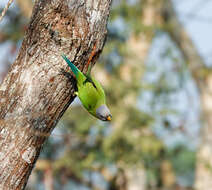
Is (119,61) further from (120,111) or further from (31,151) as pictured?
(31,151)

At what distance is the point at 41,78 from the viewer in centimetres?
193

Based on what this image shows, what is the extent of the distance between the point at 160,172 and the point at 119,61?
3.62 m

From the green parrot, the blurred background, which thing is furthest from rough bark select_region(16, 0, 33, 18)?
the green parrot

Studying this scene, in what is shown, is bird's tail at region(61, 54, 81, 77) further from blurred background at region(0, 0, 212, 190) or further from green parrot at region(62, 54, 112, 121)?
blurred background at region(0, 0, 212, 190)

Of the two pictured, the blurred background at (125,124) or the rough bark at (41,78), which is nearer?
the rough bark at (41,78)

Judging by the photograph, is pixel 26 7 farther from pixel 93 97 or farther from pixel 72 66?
pixel 72 66

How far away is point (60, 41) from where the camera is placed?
198 centimetres

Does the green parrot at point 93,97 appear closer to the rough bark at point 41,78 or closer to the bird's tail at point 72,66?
the bird's tail at point 72,66

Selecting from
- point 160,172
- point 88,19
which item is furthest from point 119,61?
point 88,19

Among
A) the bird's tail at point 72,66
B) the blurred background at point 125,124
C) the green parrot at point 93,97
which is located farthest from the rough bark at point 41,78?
the blurred background at point 125,124

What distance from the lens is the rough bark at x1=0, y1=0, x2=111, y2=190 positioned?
1845mm

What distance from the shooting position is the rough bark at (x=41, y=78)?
184 centimetres

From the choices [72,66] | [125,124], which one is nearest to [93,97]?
[72,66]

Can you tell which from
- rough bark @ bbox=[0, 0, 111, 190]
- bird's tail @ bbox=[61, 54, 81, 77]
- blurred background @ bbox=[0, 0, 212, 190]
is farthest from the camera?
blurred background @ bbox=[0, 0, 212, 190]
